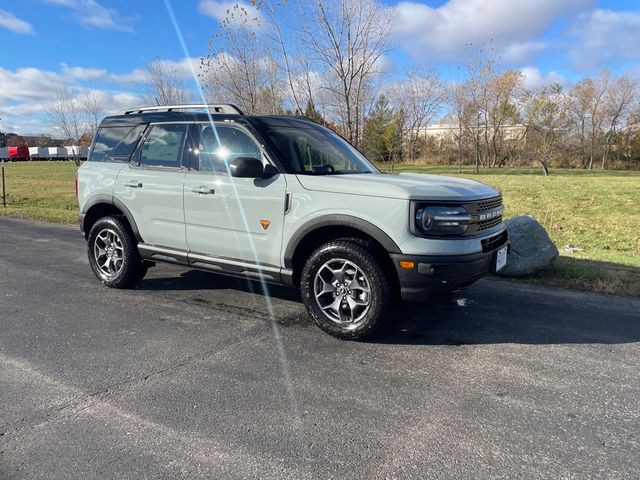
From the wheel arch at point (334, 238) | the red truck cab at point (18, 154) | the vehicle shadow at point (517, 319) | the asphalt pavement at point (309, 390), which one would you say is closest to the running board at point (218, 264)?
the wheel arch at point (334, 238)

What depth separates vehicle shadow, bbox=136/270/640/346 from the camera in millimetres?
4191

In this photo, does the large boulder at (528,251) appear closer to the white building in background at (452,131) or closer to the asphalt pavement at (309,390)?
the asphalt pavement at (309,390)

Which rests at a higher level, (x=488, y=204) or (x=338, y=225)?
(x=488, y=204)

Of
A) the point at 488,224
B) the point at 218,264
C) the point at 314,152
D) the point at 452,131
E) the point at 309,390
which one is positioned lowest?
the point at 309,390

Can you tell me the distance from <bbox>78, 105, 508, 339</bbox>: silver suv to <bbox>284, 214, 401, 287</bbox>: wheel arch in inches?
0.4

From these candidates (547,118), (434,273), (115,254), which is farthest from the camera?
(547,118)

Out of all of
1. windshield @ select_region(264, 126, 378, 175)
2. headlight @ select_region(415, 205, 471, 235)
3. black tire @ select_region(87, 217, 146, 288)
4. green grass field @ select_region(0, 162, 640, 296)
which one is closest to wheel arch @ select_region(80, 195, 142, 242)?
black tire @ select_region(87, 217, 146, 288)

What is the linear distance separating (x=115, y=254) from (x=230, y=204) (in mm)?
1985

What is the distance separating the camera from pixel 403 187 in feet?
12.7

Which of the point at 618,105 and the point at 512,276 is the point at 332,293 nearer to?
the point at 512,276

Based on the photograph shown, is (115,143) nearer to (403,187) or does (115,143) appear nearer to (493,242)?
(403,187)

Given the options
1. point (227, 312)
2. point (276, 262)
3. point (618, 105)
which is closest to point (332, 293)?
point (276, 262)

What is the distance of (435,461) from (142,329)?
117 inches

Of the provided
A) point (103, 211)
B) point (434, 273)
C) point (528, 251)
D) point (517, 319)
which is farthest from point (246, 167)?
point (528, 251)
